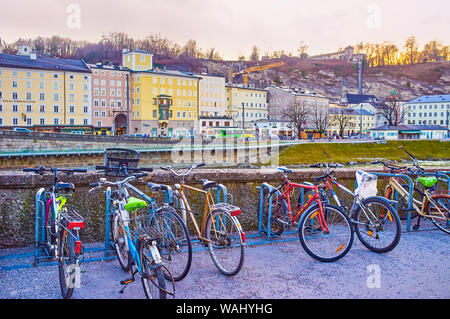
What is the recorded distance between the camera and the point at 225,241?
5035 mm

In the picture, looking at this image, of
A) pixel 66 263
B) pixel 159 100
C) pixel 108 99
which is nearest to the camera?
pixel 66 263

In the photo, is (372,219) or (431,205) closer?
(372,219)

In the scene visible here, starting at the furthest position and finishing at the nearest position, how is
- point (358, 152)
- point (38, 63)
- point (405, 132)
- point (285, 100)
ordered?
1. point (285, 100)
2. point (405, 132)
3. point (38, 63)
4. point (358, 152)

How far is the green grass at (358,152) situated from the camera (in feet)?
173

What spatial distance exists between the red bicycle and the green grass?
141ft

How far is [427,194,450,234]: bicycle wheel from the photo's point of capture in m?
7.08

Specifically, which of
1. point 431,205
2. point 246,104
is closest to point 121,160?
point 431,205

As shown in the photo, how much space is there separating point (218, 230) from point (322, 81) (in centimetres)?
18960

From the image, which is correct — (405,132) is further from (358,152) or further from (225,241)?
(225,241)

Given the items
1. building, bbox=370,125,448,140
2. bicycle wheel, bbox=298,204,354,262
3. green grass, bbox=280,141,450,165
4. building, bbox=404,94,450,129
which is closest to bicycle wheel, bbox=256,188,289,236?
bicycle wheel, bbox=298,204,354,262

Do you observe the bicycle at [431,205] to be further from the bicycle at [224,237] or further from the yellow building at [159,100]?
the yellow building at [159,100]

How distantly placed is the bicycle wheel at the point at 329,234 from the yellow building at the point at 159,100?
82.9 metres

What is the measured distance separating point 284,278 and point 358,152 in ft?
189
